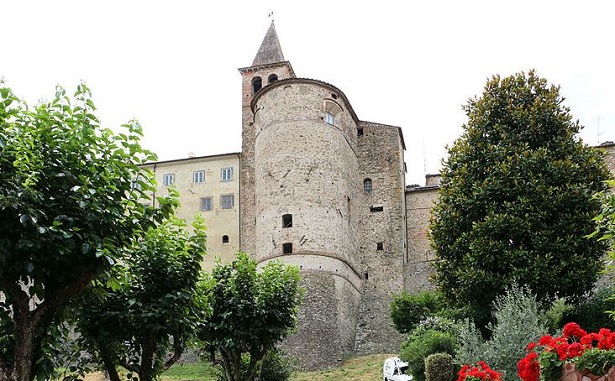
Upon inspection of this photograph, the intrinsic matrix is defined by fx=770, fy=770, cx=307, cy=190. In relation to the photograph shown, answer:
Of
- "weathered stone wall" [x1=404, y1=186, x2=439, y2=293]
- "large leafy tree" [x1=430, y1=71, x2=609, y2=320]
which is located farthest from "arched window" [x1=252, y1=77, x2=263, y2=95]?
"large leafy tree" [x1=430, y1=71, x2=609, y2=320]

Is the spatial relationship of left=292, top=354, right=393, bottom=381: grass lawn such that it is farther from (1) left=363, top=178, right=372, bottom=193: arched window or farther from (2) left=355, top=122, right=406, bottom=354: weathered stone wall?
(1) left=363, top=178, right=372, bottom=193: arched window

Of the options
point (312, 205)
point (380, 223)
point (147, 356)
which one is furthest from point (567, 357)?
point (380, 223)

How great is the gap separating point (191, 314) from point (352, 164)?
36.2 meters

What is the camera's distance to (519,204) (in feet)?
77.3

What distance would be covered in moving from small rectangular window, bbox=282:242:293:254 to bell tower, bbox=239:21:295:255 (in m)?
7.88

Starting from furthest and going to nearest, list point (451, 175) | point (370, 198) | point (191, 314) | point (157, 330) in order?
point (370, 198) < point (451, 175) < point (191, 314) < point (157, 330)

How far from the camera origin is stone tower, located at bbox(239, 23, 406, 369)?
4512 centimetres

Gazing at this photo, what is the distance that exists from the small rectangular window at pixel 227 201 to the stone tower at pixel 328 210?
2.63 feet

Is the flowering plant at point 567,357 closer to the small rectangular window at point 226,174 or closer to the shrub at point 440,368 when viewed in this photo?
the shrub at point 440,368

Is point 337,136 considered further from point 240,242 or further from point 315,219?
point 240,242

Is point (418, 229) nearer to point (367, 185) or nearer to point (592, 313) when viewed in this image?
point (367, 185)

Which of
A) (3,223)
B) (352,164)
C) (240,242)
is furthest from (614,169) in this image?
(3,223)

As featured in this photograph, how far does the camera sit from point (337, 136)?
1943 inches

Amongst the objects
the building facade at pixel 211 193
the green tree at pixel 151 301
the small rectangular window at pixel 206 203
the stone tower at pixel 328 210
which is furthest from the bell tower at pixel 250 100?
the green tree at pixel 151 301
